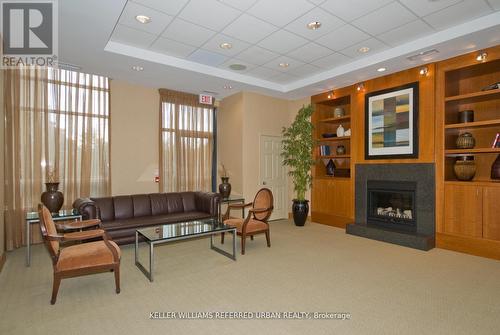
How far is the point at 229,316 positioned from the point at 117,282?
139 centimetres

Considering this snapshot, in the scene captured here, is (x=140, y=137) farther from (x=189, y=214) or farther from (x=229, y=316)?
(x=229, y=316)

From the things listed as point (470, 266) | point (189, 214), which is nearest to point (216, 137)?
point (189, 214)

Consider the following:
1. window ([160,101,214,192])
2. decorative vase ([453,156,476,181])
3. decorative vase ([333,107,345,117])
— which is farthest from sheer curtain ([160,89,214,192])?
decorative vase ([453,156,476,181])

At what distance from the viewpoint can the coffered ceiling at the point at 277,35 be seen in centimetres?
348

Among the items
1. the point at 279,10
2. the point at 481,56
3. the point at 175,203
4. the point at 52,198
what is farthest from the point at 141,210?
the point at 481,56

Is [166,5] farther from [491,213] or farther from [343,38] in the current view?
[491,213]

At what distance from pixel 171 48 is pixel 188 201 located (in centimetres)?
307

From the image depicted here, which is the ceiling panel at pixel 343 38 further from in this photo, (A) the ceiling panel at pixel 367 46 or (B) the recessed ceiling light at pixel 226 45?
(B) the recessed ceiling light at pixel 226 45

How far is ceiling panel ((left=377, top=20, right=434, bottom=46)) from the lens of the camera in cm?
393

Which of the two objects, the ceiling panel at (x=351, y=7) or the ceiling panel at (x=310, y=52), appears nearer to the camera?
the ceiling panel at (x=351, y=7)

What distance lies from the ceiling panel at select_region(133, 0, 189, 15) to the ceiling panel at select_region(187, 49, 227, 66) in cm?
121

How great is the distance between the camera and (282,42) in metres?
4.50

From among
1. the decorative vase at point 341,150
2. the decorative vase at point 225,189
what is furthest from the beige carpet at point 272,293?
the decorative vase at point 341,150

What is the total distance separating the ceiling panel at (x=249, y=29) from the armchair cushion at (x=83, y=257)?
11.2ft
